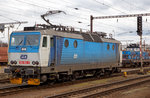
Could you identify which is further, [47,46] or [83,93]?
[47,46]

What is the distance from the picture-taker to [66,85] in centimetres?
1477

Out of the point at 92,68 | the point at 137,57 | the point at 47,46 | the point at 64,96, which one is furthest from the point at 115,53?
the point at 137,57

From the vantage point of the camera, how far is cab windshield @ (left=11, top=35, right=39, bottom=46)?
12969 mm

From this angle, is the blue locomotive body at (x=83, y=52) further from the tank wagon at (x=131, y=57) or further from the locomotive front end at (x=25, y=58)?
the tank wagon at (x=131, y=57)

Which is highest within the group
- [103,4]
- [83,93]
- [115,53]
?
[103,4]

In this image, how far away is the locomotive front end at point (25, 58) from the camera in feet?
41.5

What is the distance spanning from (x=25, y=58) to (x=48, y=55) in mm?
1425

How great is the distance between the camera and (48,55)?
13.2 m

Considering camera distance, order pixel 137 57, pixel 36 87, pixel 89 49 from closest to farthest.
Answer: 1. pixel 36 87
2. pixel 89 49
3. pixel 137 57

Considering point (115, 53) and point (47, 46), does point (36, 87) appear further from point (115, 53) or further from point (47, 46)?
point (115, 53)

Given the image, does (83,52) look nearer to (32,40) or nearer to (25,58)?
(32,40)

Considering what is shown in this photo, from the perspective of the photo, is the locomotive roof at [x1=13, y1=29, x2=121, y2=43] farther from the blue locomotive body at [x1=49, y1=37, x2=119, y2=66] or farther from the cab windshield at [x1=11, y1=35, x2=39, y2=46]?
the cab windshield at [x1=11, y1=35, x2=39, y2=46]

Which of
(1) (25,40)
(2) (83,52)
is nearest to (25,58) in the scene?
(1) (25,40)

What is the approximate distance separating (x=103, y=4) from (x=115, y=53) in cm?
509
